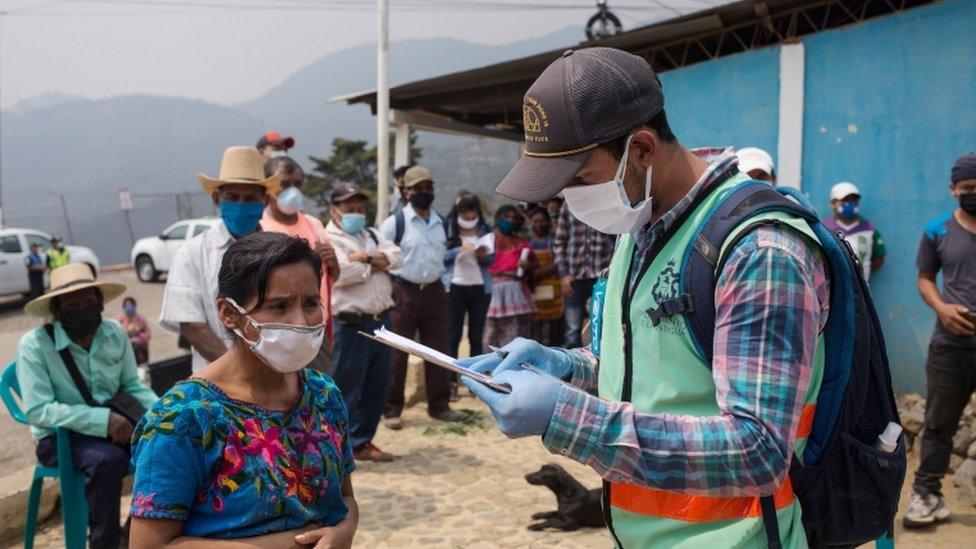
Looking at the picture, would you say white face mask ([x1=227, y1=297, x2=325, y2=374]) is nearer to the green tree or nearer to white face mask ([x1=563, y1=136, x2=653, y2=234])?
white face mask ([x1=563, y1=136, x2=653, y2=234])

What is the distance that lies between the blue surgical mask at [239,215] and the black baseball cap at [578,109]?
111 inches

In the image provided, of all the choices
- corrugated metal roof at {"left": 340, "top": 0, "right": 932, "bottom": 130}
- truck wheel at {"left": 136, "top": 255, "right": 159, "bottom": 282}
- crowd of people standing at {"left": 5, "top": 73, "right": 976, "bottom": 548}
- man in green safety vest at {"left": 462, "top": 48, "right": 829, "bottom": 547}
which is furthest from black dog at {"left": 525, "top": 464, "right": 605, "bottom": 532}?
truck wheel at {"left": 136, "top": 255, "right": 159, "bottom": 282}

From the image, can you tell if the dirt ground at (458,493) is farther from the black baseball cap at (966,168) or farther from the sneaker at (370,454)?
the black baseball cap at (966,168)

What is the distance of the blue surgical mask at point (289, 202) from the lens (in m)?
4.66

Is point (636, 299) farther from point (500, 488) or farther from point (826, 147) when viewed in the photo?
point (826, 147)

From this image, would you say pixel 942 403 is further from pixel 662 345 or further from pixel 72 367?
pixel 72 367

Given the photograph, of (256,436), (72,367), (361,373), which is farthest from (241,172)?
(256,436)

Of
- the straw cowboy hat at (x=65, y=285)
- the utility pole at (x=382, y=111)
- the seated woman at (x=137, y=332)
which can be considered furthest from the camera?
the utility pole at (x=382, y=111)

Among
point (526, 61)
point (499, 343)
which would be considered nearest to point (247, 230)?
point (499, 343)

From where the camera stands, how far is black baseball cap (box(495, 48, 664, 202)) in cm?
144

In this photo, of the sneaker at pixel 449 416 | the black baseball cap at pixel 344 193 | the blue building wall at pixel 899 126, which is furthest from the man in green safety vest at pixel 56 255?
the blue building wall at pixel 899 126

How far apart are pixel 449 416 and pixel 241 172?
354 cm

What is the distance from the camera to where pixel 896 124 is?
243 inches

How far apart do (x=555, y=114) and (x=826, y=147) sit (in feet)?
19.5
